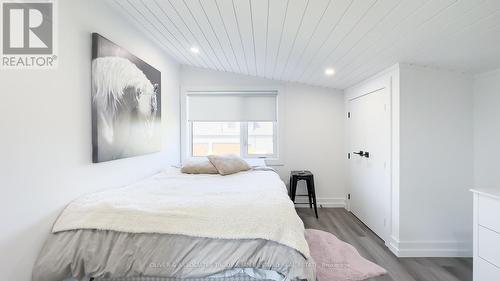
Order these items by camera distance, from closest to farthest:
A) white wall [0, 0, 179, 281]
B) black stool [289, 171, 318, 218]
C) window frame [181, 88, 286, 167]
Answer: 1. white wall [0, 0, 179, 281]
2. black stool [289, 171, 318, 218]
3. window frame [181, 88, 286, 167]

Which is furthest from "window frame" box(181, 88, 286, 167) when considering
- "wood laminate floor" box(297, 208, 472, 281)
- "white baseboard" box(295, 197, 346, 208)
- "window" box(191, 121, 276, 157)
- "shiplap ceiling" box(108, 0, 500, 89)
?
"wood laminate floor" box(297, 208, 472, 281)

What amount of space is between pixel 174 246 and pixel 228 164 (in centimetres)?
166

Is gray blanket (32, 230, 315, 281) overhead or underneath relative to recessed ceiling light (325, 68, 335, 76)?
underneath

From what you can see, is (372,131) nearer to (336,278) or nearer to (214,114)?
(336,278)

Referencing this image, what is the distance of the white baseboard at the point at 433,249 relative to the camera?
95.1 inches

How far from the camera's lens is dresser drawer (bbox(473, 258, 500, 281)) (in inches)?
63.8

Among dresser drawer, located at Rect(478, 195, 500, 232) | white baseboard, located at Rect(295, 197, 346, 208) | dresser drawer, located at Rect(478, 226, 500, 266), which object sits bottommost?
white baseboard, located at Rect(295, 197, 346, 208)

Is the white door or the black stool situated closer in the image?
the white door

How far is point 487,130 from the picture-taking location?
231 cm

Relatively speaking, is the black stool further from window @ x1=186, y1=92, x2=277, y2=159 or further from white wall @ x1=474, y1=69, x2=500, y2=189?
white wall @ x1=474, y1=69, x2=500, y2=189

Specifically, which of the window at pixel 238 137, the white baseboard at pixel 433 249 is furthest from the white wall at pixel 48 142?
the white baseboard at pixel 433 249

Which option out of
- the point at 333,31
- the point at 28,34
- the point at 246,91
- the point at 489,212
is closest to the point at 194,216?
the point at 28,34

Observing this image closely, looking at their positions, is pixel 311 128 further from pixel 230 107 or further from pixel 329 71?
pixel 230 107

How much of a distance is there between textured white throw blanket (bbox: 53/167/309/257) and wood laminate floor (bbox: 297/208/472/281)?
1.21 meters
